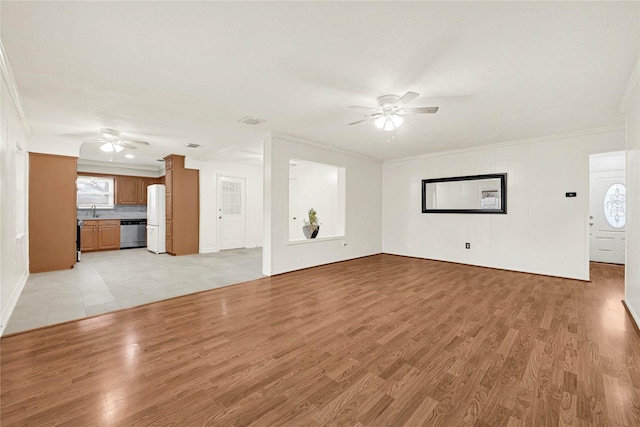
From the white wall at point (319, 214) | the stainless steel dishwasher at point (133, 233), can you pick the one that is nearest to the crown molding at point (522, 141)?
the white wall at point (319, 214)

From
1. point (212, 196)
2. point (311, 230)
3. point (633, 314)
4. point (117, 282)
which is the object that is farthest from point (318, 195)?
point (633, 314)

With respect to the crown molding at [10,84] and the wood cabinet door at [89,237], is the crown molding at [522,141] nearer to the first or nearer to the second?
the crown molding at [10,84]

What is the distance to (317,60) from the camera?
248cm

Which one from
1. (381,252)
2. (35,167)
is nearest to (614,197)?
(381,252)

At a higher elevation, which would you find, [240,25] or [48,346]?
[240,25]

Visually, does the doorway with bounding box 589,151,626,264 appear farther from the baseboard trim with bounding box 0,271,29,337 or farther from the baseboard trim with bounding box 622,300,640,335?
the baseboard trim with bounding box 0,271,29,337

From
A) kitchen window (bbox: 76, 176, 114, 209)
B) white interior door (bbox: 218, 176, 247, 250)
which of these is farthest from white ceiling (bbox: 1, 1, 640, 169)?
kitchen window (bbox: 76, 176, 114, 209)

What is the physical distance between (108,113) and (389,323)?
4.67 meters

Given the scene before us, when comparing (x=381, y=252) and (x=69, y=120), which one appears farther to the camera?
(x=381, y=252)

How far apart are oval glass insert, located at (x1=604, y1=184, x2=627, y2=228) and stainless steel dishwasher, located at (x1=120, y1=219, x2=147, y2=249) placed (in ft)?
40.9

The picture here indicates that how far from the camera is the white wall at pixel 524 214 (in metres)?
4.65

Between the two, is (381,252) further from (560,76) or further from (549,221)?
(560,76)

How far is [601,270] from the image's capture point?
214 inches

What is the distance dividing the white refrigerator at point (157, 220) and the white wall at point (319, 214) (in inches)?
160
